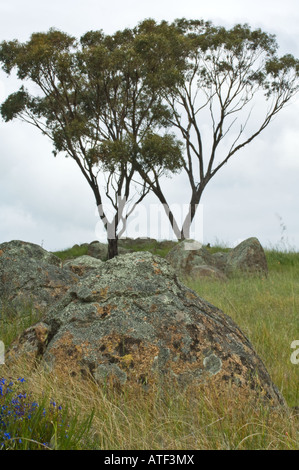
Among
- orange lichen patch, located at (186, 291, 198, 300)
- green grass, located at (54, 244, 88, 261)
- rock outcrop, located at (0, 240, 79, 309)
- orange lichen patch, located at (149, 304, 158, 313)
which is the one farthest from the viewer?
green grass, located at (54, 244, 88, 261)

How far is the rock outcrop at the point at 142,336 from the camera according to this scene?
158 inches

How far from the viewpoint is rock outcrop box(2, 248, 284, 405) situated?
13.2 feet

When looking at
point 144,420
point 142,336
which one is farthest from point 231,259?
point 144,420

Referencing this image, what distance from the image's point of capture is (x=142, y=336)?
4145mm

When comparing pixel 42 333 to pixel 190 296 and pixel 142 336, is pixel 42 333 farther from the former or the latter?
pixel 190 296

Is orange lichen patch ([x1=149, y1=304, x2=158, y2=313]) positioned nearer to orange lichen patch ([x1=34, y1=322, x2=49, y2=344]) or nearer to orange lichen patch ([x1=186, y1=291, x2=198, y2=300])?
orange lichen patch ([x1=186, y1=291, x2=198, y2=300])

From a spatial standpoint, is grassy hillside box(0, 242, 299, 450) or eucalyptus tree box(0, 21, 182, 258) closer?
grassy hillside box(0, 242, 299, 450)

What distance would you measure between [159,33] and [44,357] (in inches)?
1068

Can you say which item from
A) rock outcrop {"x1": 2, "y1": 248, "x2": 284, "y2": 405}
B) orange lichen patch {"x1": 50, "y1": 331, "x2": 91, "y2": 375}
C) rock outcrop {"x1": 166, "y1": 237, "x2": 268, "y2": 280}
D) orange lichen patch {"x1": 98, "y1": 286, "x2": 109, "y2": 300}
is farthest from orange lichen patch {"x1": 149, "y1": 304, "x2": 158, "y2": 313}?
rock outcrop {"x1": 166, "y1": 237, "x2": 268, "y2": 280}

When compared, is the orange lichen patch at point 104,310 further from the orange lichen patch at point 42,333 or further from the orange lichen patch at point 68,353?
the orange lichen patch at point 42,333

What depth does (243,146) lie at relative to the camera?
30703 millimetres

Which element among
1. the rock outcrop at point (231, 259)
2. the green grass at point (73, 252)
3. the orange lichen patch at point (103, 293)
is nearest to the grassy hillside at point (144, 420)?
the orange lichen patch at point (103, 293)
